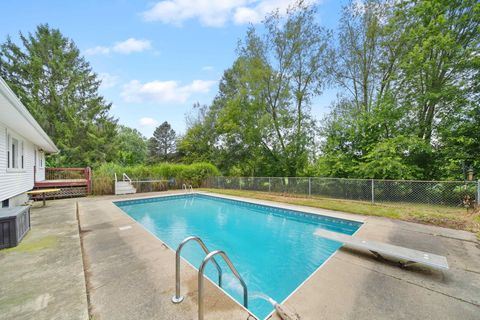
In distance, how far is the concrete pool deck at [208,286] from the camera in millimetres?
2131

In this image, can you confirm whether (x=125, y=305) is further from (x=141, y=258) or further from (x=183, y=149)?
(x=183, y=149)

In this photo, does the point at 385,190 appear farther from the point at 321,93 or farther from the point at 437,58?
the point at 321,93

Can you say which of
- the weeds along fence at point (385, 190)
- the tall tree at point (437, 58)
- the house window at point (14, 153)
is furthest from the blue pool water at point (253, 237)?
the tall tree at point (437, 58)

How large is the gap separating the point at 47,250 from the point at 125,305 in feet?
8.87

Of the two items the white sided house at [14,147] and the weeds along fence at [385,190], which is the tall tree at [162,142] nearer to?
the white sided house at [14,147]

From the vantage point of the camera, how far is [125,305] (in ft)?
7.22

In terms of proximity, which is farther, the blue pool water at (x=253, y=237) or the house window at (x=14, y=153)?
the house window at (x=14, y=153)

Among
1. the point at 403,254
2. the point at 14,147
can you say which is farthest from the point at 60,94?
the point at 403,254

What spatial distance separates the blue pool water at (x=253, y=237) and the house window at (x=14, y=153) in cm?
400

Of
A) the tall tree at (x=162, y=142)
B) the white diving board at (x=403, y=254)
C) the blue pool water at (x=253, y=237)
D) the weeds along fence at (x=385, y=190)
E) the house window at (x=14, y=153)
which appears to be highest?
the tall tree at (x=162, y=142)

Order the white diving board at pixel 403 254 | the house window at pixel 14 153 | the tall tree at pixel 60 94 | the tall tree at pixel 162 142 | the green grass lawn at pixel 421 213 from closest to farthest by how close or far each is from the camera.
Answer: the white diving board at pixel 403 254 → the green grass lawn at pixel 421 213 → the house window at pixel 14 153 → the tall tree at pixel 60 94 → the tall tree at pixel 162 142

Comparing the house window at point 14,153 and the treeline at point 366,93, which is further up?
the treeline at point 366,93

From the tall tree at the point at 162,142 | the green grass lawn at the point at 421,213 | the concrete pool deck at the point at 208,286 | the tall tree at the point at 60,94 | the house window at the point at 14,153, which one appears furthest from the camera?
the tall tree at the point at 162,142

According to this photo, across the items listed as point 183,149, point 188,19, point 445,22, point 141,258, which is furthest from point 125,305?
point 183,149
